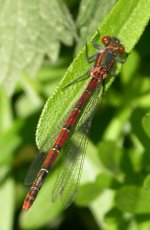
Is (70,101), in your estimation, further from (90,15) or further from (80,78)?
(90,15)

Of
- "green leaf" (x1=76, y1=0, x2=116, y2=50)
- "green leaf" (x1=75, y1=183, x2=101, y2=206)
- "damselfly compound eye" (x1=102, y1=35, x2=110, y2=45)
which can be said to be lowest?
"green leaf" (x1=75, y1=183, x2=101, y2=206)

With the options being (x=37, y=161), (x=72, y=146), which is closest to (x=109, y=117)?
(x=72, y=146)

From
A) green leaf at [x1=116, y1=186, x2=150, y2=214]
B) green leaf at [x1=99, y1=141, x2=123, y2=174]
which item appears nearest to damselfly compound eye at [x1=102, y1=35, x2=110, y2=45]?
green leaf at [x1=99, y1=141, x2=123, y2=174]

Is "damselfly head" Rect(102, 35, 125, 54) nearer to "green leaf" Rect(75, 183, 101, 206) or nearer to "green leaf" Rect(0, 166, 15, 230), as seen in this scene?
"green leaf" Rect(75, 183, 101, 206)

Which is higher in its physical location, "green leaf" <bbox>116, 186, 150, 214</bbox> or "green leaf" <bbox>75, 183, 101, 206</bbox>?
"green leaf" <bbox>116, 186, 150, 214</bbox>

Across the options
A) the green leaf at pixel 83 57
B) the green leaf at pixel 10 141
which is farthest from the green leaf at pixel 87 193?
the green leaf at pixel 10 141

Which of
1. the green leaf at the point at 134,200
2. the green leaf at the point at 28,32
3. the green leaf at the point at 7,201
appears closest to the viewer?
the green leaf at the point at 134,200

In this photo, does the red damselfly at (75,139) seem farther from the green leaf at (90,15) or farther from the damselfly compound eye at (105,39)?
the green leaf at (90,15)
